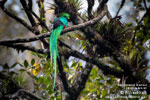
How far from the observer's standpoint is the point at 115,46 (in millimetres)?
2271

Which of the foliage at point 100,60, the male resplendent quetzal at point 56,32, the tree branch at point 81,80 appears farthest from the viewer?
the tree branch at point 81,80

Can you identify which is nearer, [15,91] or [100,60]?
[100,60]

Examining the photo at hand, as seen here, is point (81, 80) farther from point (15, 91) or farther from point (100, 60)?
point (15, 91)

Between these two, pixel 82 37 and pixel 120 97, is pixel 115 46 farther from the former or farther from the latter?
pixel 120 97

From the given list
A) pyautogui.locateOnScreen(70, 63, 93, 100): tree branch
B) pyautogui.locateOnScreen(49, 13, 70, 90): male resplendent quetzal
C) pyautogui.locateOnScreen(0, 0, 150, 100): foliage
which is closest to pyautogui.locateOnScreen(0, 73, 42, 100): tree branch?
pyautogui.locateOnScreen(0, 0, 150, 100): foliage

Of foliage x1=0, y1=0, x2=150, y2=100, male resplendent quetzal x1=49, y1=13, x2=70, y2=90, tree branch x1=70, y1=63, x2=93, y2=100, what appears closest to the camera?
male resplendent quetzal x1=49, y1=13, x2=70, y2=90

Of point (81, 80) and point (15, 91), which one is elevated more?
point (81, 80)

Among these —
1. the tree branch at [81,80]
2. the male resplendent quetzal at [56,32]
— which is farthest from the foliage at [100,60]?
the male resplendent quetzal at [56,32]

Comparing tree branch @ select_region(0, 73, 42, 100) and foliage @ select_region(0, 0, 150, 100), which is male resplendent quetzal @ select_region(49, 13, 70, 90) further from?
tree branch @ select_region(0, 73, 42, 100)

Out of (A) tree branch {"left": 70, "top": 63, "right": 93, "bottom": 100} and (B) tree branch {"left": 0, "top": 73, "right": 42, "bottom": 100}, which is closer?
(B) tree branch {"left": 0, "top": 73, "right": 42, "bottom": 100}

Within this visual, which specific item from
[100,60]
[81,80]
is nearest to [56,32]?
[100,60]

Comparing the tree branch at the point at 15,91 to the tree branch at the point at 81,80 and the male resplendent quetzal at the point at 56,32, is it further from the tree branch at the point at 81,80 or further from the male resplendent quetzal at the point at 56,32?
the tree branch at the point at 81,80

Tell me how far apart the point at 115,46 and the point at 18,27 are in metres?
3.69

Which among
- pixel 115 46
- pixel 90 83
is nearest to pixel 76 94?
pixel 90 83
